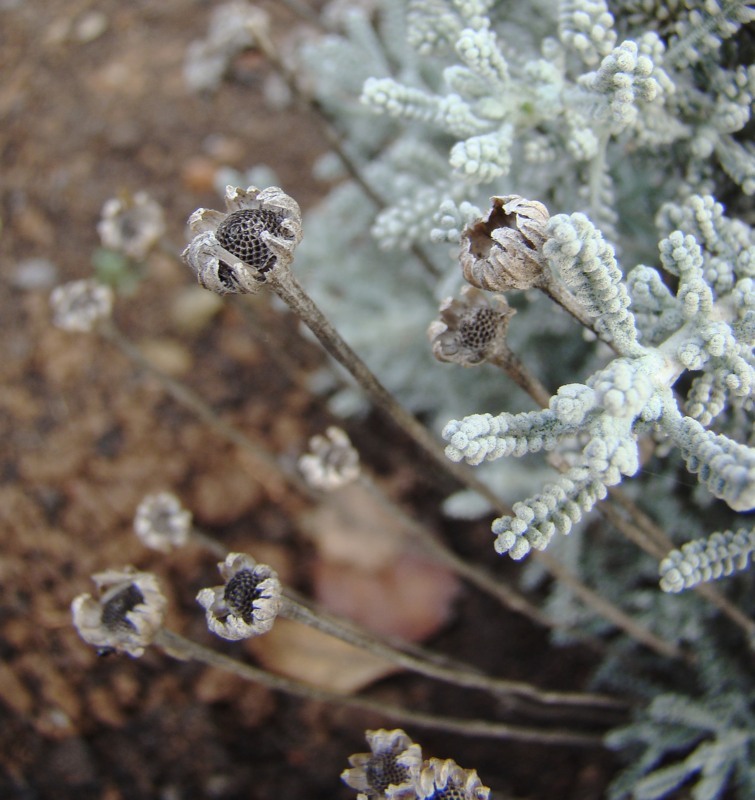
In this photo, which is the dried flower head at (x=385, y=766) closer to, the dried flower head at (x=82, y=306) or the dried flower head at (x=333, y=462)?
the dried flower head at (x=333, y=462)

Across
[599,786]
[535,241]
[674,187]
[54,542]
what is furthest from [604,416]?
[54,542]

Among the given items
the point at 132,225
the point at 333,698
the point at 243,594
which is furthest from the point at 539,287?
the point at 132,225

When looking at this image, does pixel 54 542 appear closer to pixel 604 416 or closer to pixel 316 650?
pixel 316 650

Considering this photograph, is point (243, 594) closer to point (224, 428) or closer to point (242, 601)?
point (242, 601)

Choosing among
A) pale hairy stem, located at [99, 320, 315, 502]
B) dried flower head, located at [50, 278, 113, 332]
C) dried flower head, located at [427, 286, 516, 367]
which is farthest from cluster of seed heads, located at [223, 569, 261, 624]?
dried flower head, located at [50, 278, 113, 332]

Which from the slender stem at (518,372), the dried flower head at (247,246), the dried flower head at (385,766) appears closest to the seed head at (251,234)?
the dried flower head at (247,246)
